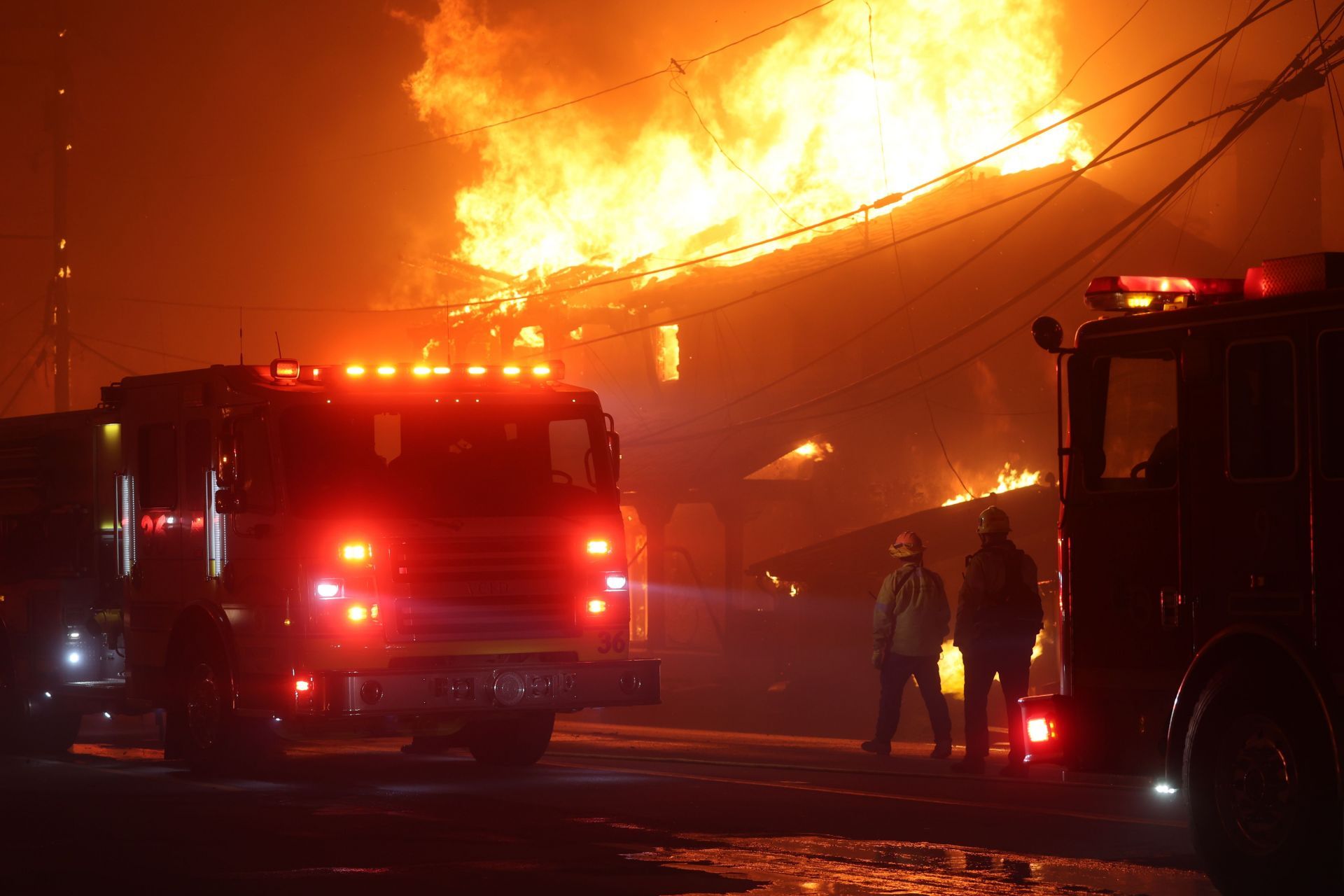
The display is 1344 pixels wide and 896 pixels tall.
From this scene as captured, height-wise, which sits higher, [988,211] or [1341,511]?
[988,211]

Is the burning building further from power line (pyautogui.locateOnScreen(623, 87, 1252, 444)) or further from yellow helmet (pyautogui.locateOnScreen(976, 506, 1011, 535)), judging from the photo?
yellow helmet (pyautogui.locateOnScreen(976, 506, 1011, 535))

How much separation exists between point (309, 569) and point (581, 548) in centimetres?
190

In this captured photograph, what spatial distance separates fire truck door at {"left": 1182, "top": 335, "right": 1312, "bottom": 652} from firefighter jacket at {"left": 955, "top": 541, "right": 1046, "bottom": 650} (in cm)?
480

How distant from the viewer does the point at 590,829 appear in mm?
10102

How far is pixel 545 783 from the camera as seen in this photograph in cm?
1242

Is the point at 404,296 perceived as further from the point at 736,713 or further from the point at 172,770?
the point at 172,770

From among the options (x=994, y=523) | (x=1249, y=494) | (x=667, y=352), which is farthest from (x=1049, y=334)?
(x=667, y=352)

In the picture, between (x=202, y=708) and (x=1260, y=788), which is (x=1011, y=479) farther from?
(x=1260, y=788)

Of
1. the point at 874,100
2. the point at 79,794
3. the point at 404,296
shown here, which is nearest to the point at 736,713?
the point at 79,794

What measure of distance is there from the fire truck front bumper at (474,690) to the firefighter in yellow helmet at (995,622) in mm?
2404

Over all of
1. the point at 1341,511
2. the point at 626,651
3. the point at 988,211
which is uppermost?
the point at 988,211

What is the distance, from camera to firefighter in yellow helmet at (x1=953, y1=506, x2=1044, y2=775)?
13.3 m

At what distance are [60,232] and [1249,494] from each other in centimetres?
3457

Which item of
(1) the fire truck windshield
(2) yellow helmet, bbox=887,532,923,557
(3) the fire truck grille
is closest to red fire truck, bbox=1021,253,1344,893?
(3) the fire truck grille
